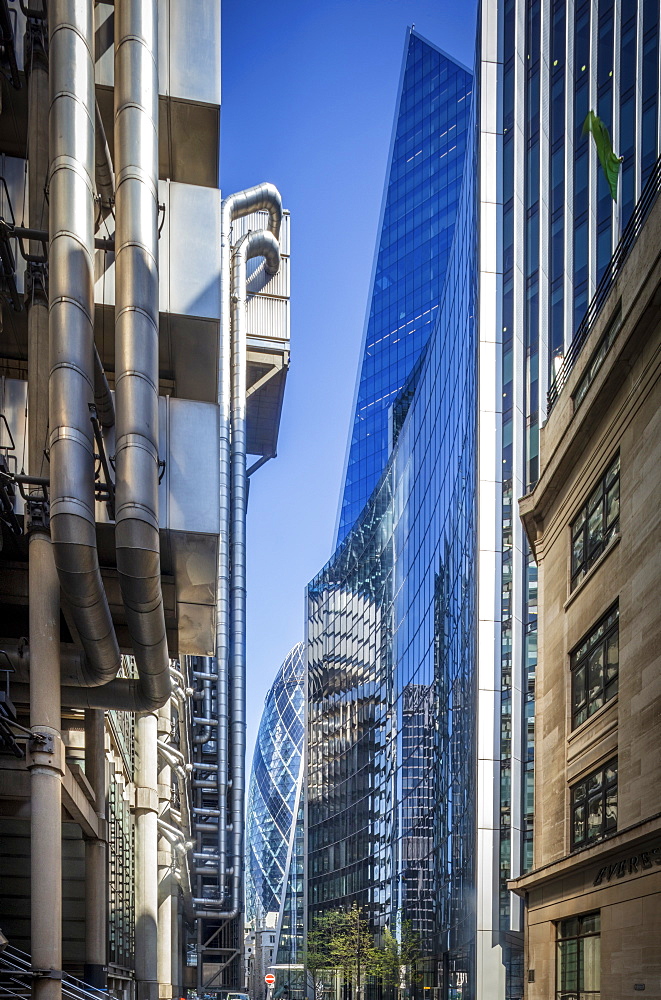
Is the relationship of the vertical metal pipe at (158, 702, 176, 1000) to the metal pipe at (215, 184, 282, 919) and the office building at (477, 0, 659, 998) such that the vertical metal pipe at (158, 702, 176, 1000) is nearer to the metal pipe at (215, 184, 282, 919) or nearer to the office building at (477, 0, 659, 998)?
the office building at (477, 0, 659, 998)

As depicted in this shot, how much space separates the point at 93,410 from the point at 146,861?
23.6 metres

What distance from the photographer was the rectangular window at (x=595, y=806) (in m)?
24.2

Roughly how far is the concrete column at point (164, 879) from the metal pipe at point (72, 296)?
27745 mm

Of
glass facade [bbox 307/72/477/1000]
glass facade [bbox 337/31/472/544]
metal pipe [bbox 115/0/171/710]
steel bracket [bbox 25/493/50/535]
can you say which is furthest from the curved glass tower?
metal pipe [bbox 115/0/171/710]

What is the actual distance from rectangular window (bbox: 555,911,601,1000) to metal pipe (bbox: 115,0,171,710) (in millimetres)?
13898

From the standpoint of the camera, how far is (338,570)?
4279 inches

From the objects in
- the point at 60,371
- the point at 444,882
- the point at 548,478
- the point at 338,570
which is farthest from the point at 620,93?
the point at 338,570

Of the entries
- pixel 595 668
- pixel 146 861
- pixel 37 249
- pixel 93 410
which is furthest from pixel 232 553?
pixel 93 410

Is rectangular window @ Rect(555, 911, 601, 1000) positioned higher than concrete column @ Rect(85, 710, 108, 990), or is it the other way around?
concrete column @ Rect(85, 710, 108, 990)

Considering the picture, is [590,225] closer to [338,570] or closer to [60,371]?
[60,371]

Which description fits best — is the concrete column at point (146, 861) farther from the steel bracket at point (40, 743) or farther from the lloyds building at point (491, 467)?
the steel bracket at point (40, 743)

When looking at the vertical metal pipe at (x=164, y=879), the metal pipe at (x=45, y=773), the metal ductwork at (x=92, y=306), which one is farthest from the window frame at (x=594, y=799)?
the vertical metal pipe at (x=164, y=879)

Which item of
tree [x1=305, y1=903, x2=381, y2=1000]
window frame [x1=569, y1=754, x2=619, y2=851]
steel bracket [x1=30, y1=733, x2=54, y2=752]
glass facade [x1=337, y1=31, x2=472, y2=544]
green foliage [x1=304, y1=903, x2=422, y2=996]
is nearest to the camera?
steel bracket [x1=30, y1=733, x2=54, y2=752]

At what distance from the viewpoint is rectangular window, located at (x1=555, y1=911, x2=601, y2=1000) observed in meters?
24.5
